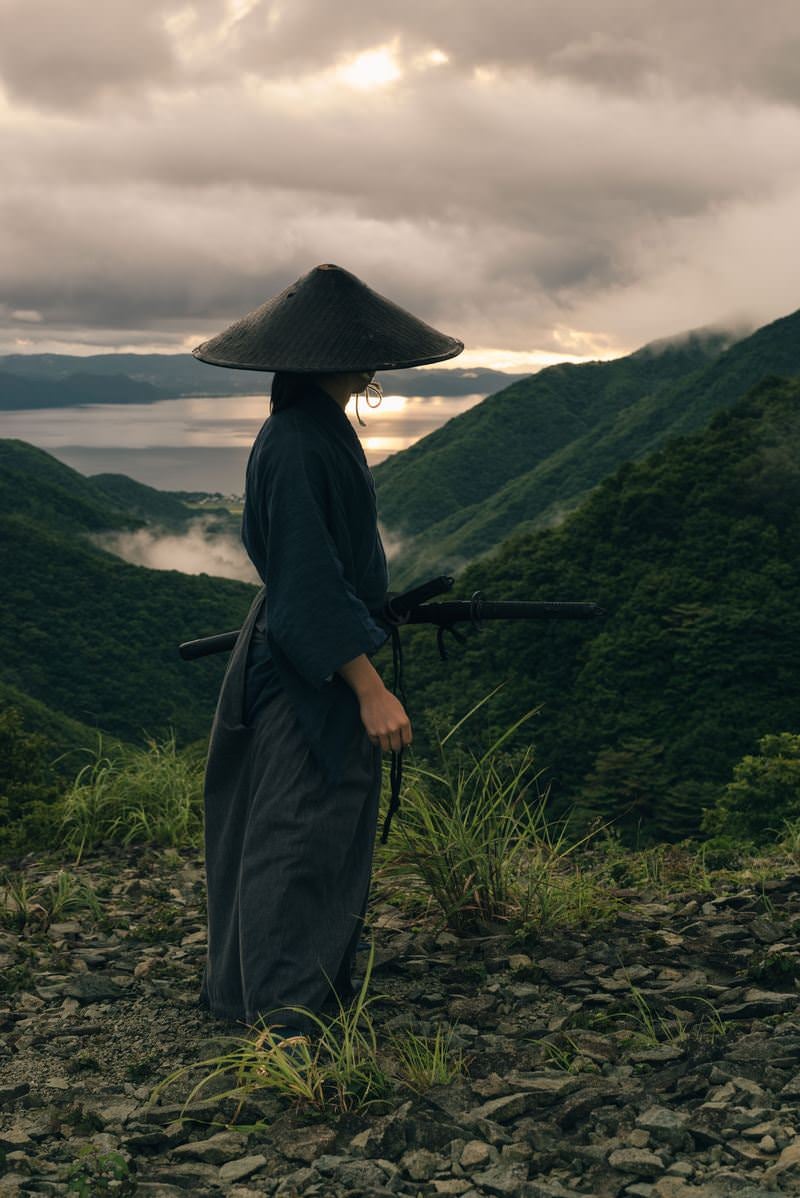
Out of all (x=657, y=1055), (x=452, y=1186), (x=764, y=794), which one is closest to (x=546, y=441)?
(x=764, y=794)

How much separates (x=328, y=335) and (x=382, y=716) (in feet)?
3.98

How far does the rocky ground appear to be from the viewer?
2850 mm

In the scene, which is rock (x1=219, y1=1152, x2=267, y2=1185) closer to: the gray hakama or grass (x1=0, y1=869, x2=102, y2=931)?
the gray hakama

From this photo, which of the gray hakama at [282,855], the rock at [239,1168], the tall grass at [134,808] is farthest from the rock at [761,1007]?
the tall grass at [134,808]

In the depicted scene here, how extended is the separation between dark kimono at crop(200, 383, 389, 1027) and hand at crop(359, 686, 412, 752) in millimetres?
142

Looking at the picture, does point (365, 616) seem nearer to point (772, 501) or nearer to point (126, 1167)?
point (126, 1167)

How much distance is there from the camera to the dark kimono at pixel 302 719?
11.4 ft

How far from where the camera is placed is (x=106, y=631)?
4775 cm

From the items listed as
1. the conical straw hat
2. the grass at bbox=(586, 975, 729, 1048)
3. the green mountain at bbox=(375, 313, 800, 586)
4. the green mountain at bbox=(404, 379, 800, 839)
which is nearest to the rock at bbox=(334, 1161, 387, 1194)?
Result: the grass at bbox=(586, 975, 729, 1048)

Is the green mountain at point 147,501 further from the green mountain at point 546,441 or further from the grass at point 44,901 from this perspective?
the grass at point 44,901

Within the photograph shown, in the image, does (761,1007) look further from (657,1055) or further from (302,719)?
(302,719)

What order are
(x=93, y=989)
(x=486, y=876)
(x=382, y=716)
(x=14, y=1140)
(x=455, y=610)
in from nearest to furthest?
(x=14, y=1140) → (x=382, y=716) → (x=455, y=610) → (x=93, y=989) → (x=486, y=876)

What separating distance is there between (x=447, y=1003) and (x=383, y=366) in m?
2.22

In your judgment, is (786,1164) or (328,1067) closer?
(786,1164)
